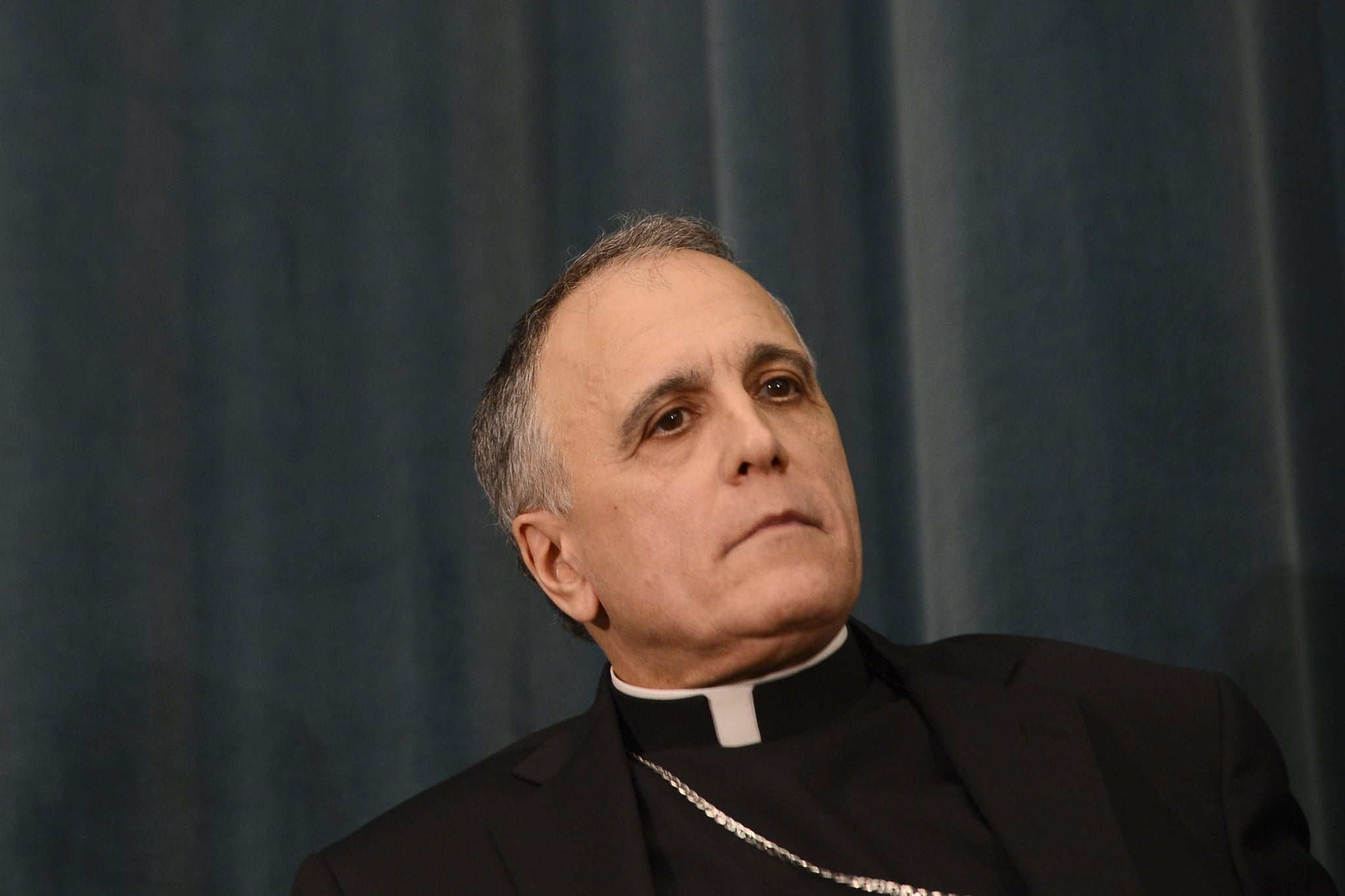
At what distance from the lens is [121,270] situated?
1823 mm

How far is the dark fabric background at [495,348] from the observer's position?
178 cm

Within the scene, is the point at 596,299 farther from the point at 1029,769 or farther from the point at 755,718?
the point at 1029,769

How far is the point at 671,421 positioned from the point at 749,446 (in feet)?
0.44

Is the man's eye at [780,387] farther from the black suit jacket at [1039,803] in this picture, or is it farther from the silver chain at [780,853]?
the silver chain at [780,853]

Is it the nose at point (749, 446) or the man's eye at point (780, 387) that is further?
the man's eye at point (780, 387)

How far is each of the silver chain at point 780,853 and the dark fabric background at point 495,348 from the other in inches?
24.6

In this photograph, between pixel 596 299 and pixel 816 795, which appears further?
pixel 596 299

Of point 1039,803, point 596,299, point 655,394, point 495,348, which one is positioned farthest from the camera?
point 495,348

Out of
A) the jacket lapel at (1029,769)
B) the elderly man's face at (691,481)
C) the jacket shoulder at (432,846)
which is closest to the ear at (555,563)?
the elderly man's face at (691,481)

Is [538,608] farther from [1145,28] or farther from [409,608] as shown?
[1145,28]

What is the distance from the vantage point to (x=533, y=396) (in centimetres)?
161

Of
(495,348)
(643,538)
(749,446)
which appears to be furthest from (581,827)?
(495,348)

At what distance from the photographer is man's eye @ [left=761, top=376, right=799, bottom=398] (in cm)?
152

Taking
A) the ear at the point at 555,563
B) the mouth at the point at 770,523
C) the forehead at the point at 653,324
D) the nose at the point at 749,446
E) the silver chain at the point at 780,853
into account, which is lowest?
the silver chain at the point at 780,853
